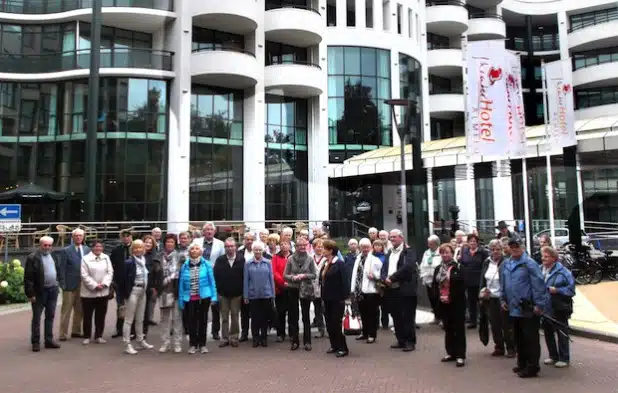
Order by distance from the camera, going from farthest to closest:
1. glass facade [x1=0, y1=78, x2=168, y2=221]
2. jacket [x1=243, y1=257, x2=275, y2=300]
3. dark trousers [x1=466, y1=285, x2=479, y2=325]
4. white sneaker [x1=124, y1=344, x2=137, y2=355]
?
glass facade [x1=0, y1=78, x2=168, y2=221] → dark trousers [x1=466, y1=285, x2=479, y2=325] → jacket [x1=243, y1=257, x2=275, y2=300] → white sneaker [x1=124, y1=344, x2=137, y2=355]

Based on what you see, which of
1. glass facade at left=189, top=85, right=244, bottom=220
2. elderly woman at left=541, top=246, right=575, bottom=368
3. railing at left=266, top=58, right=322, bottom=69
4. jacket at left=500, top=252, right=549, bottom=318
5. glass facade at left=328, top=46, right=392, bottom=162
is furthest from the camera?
glass facade at left=328, top=46, right=392, bottom=162

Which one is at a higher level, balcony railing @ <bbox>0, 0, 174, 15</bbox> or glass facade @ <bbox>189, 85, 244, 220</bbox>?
balcony railing @ <bbox>0, 0, 174, 15</bbox>

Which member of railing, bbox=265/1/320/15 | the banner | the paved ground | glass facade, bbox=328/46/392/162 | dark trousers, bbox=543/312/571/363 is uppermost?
railing, bbox=265/1/320/15

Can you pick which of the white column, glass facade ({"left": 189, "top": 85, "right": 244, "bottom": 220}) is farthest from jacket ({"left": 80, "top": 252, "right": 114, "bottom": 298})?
glass facade ({"left": 189, "top": 85, "right": 244, "bottom": 220})

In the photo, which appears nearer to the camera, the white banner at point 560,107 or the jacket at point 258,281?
the jacket at point 258,281

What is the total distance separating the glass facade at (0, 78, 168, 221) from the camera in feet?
85.8

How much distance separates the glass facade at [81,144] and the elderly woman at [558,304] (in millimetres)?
21863

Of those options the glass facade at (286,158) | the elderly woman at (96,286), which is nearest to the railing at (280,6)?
the glass facade at (286,158)

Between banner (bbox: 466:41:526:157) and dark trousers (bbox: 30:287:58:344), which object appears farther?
banner (bbox: 466:41:526:157)

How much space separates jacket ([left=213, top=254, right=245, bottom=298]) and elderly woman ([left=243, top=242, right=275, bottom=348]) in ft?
0.37

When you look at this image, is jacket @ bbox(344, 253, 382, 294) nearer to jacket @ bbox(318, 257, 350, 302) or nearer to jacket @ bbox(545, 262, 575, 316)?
jacket @ bbox(318, 257, 350, 302)

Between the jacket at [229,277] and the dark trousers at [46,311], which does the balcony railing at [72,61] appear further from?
the jacket at [229,277]

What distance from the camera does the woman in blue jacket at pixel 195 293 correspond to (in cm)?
874

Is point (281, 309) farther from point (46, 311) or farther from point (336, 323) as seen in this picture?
point (46, 311)
